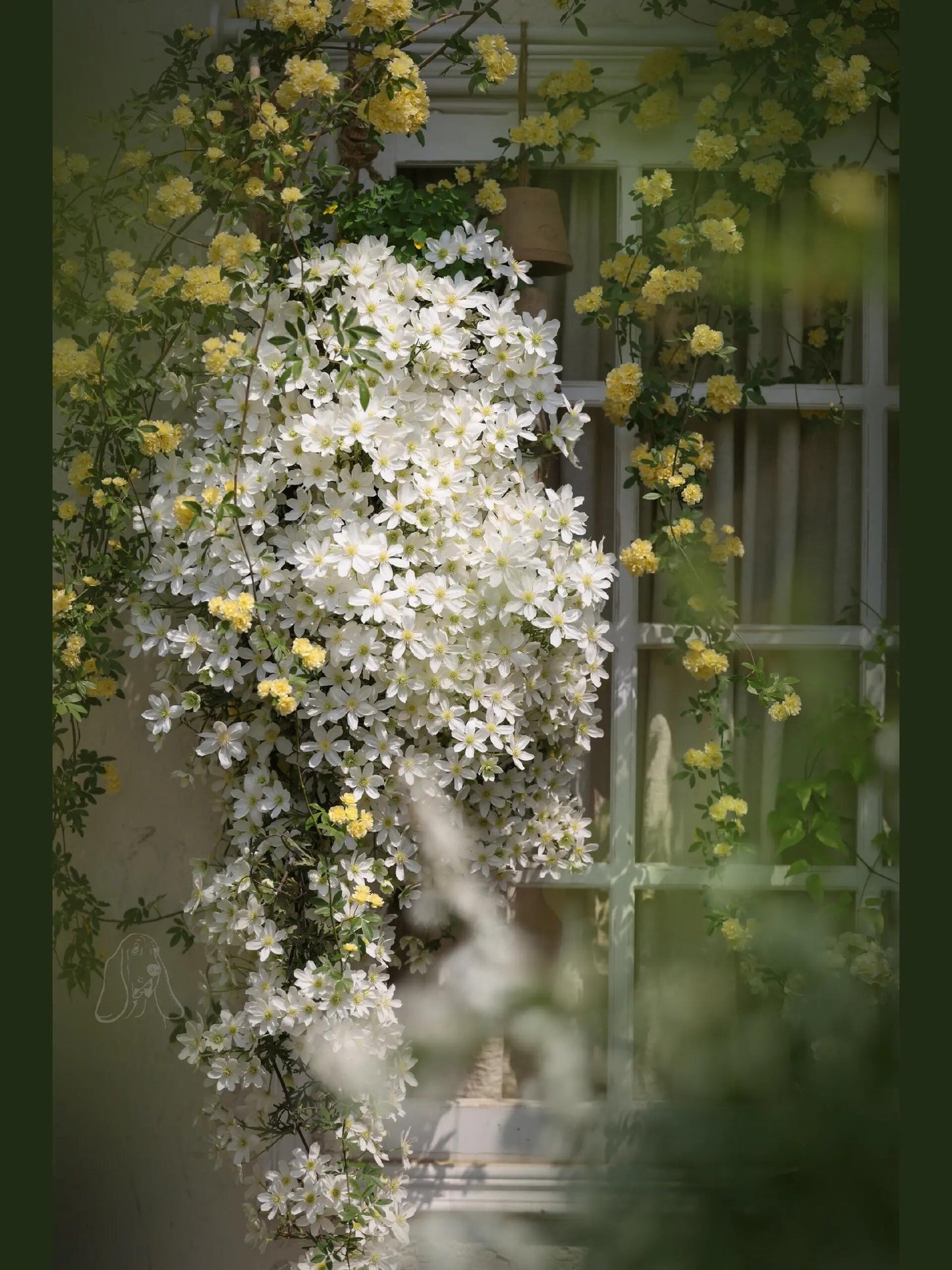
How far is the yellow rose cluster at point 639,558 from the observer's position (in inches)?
82.5

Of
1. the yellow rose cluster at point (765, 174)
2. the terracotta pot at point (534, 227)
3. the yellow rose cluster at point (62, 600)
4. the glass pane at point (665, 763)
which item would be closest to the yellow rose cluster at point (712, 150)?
the yellow rose cluster at point (765, 174)

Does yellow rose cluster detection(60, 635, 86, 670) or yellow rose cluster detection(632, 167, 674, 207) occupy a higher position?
yellow rose cluster detection(632, 167, 674, 207)

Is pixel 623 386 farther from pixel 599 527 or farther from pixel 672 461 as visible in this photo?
pixel 599 527

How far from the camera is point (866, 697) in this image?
91.0 inches

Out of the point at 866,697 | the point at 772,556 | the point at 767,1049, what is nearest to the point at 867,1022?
the point at 767,1049

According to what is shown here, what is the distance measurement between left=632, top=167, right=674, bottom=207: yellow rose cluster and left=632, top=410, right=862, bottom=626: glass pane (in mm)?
455

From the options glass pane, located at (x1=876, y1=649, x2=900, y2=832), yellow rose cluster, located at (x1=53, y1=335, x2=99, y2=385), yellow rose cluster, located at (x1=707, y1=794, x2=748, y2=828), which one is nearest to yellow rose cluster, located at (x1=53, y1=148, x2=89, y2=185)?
yellow rose cluster, located at (x1=53, y1=335, x2=99, y2=385)

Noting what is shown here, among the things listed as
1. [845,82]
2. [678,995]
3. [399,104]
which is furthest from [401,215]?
[678,995]

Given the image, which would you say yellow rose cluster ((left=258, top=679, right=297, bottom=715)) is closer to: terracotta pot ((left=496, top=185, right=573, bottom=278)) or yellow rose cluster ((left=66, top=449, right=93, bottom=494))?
yellow rose cluster ((left=66, top=449, right=93, bottom=494))

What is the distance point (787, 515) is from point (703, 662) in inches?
15.5

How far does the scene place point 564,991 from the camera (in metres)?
Answer: 2.33

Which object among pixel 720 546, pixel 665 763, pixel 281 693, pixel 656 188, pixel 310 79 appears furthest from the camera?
pixel 665 763

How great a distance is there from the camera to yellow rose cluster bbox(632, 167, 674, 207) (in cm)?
213

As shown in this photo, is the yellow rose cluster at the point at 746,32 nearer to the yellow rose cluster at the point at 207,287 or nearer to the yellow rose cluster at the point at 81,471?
the yellow rose cluster at the point at 207,287
